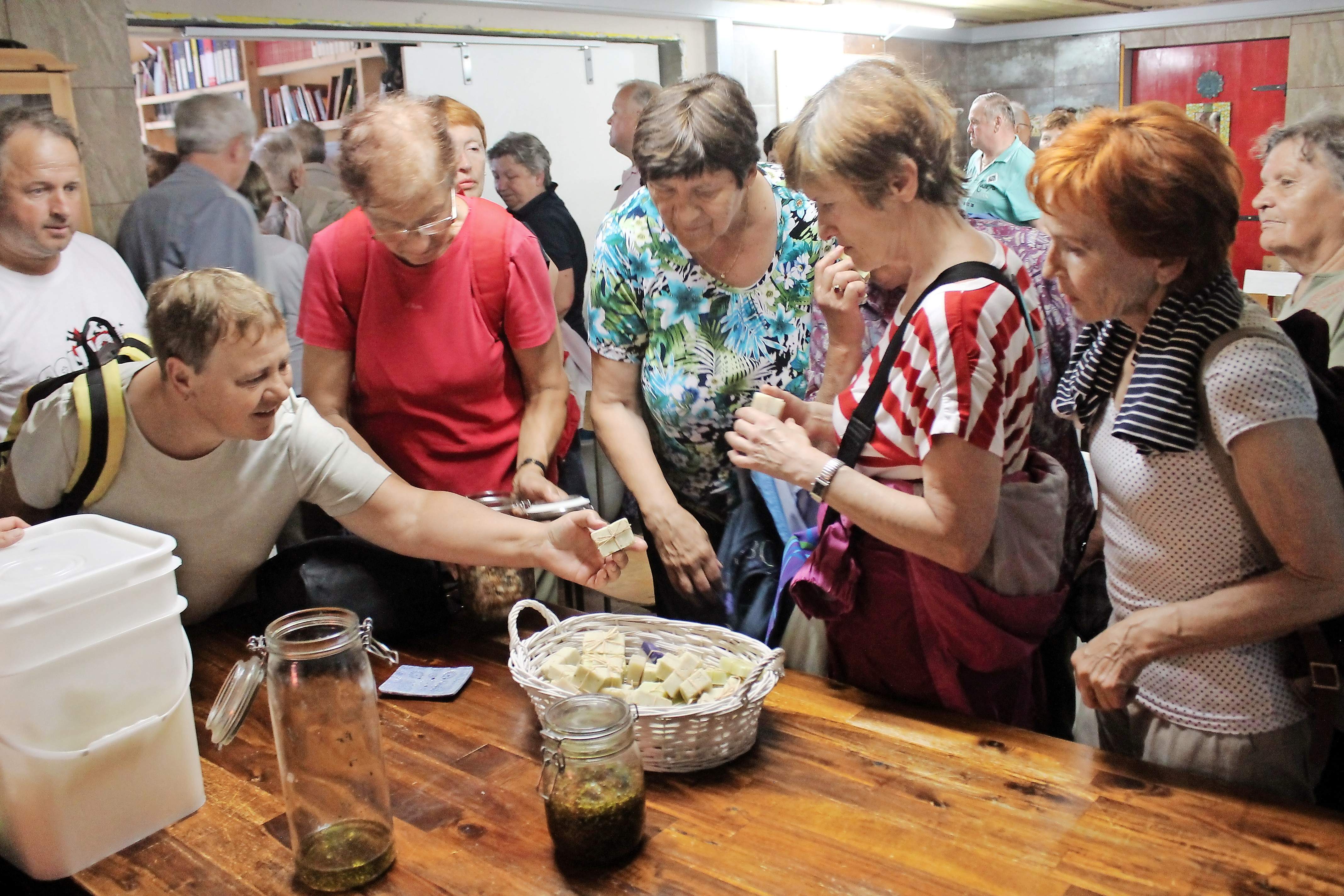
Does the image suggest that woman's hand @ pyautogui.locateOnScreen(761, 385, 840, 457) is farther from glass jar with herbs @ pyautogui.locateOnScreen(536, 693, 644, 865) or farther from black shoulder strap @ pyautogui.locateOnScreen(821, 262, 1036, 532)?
glass jar with herbs @ pyautogui.locateOnScreen(536, 693, 644, 865)

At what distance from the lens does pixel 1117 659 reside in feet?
4.83

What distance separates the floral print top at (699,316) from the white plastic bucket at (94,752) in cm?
104

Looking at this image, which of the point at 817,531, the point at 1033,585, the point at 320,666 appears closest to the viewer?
the point at 320,666

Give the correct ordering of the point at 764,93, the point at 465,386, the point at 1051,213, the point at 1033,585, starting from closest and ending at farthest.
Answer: the point at 1051,213, the point at 1033,585, the point at 465,386, the point at 764,93

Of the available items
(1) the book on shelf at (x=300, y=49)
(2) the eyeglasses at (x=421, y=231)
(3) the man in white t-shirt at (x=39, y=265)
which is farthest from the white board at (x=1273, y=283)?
(3) the man in white t-shirt at (x=39, y=265)

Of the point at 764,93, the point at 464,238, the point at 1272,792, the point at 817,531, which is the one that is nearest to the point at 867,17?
the point at 764,93

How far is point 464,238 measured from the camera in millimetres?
2277

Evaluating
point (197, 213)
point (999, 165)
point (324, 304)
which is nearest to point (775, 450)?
point (324, 304)

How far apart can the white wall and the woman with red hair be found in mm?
3450

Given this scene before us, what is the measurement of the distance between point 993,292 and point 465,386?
1.19 meters

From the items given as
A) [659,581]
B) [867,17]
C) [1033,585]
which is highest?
[867,17]

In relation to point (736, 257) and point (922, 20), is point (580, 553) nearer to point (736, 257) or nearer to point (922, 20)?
point (736, 257)

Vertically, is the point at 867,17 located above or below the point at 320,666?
above

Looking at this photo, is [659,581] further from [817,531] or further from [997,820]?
[997,820]
